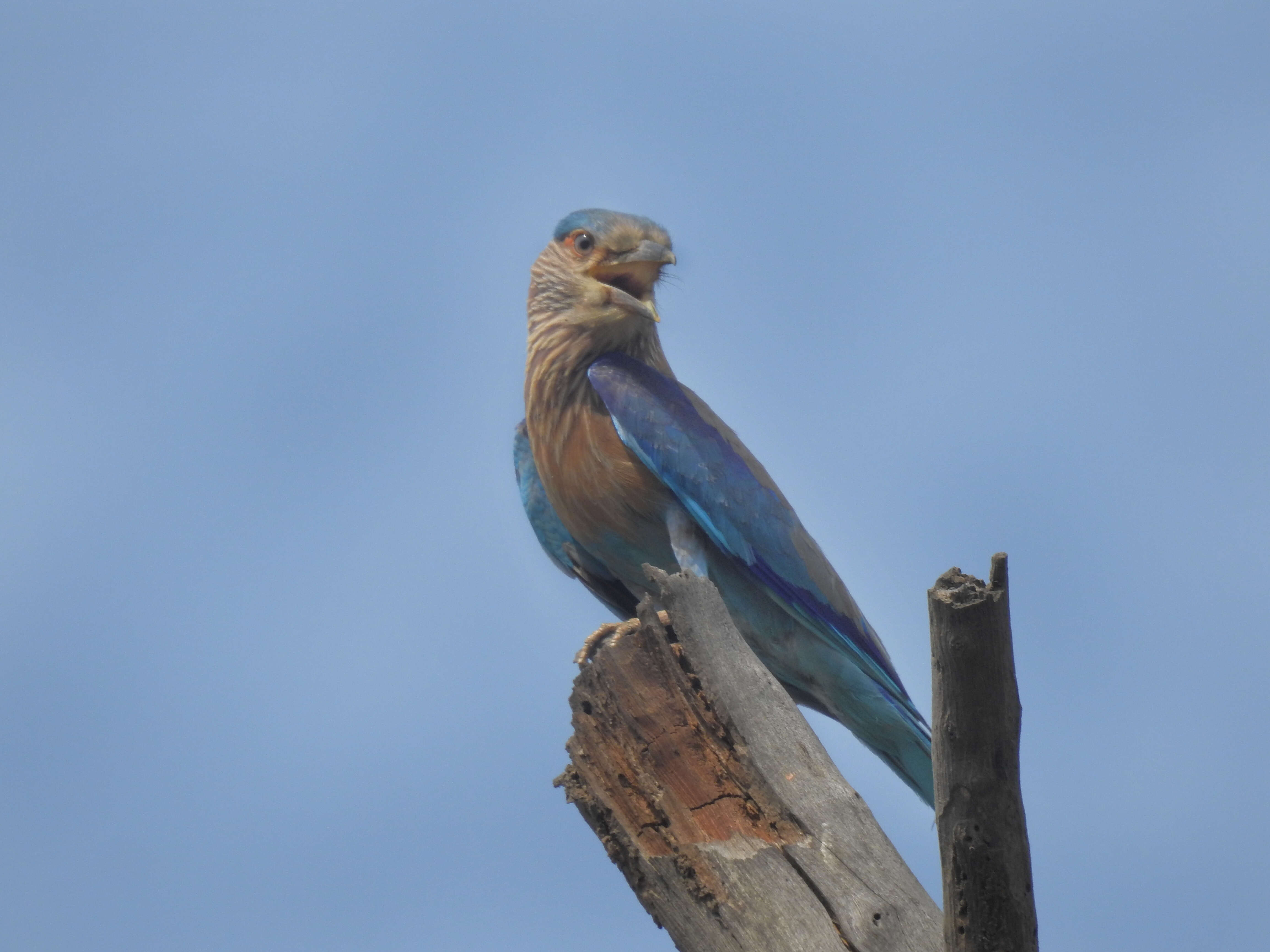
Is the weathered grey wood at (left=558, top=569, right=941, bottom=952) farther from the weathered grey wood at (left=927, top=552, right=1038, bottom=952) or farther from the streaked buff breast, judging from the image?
the streaked buff breast

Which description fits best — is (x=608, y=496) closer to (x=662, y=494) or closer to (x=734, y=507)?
(x=662, y=494)

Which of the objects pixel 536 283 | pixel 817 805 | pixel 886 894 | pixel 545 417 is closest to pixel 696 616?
pixel 817 805

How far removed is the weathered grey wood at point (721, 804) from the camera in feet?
10.5

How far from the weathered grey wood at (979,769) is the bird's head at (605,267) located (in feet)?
11.6

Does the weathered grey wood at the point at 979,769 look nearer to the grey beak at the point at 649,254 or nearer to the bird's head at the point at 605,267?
the bird's head at the point at 605,267

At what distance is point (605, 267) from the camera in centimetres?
611

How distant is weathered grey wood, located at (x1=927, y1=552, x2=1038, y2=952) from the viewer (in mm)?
2465

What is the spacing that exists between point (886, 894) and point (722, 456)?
2958mm

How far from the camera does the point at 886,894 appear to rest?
319 centimetres

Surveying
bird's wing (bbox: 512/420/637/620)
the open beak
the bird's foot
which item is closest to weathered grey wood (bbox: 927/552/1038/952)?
the bird's foot

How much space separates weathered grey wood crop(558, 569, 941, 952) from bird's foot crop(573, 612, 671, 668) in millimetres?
75

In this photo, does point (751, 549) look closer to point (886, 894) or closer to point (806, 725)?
point (806, 725)

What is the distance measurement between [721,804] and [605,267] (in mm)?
3295

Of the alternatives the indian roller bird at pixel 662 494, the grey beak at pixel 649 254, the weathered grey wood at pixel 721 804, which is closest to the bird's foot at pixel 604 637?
the weathered grey wood at pixel 721 804
